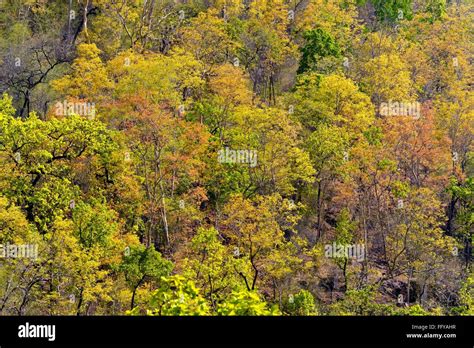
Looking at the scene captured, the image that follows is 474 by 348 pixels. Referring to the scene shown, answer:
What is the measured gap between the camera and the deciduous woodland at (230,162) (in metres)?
38.0

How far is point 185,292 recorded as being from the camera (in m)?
14.1

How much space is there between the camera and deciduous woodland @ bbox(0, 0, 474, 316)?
3800 centimetres

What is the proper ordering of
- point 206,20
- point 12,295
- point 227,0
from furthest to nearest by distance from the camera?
point 227,0, point 206,20, point 12,295

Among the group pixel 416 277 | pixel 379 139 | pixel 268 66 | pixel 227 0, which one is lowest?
pixel 416 277

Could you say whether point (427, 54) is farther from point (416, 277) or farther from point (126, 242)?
point (126, 242)

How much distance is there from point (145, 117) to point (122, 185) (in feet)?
14.2

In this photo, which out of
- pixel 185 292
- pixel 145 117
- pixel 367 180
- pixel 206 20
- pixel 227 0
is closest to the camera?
pixel 185 292

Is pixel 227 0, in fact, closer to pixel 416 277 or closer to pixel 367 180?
pixel 367 180

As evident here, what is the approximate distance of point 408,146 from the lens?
49562 mm

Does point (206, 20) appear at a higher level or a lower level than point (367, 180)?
higher

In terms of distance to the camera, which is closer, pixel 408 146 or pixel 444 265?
pixel 444 265

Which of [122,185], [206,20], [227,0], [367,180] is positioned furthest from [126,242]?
[227,0]

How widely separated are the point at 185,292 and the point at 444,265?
34.4 meters

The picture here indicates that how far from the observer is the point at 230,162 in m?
47.8
